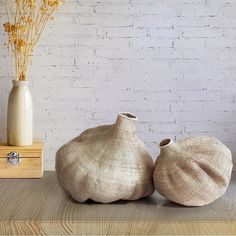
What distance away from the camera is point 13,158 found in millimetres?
1957

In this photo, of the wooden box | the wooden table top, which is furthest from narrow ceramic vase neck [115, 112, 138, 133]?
the wooden box

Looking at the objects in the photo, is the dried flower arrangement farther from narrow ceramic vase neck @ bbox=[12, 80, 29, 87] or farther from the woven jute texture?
the woven jute texture

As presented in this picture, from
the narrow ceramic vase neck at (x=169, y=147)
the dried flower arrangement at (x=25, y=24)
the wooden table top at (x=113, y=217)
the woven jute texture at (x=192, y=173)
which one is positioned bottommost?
the wooden table top at (x=113, y=217)

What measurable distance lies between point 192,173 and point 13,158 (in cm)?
70

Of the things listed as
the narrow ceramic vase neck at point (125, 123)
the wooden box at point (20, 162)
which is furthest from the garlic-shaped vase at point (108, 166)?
the wooden box at point (20, 162)

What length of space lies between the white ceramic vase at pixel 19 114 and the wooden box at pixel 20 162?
1.7 inches

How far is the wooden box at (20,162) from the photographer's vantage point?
6.42ft

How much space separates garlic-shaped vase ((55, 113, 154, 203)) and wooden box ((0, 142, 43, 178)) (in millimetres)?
346

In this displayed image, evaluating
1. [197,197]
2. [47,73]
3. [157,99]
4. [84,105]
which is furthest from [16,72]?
[197,197]

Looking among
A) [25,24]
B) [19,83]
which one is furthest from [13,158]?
[25,24]

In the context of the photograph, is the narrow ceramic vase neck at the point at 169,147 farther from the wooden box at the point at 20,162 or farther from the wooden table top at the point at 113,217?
the wooden box at the point at 20,162

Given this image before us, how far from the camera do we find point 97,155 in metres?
1.60

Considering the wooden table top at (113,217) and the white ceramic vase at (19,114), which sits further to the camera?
the white ceramic vase at (19,114)

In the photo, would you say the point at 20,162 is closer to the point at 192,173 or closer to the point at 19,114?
the point at 19,114
